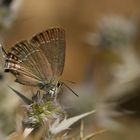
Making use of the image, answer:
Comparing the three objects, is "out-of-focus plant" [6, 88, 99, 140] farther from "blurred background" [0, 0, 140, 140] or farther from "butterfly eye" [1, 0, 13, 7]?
"butterfly eye" [1, 0, 13, 7]

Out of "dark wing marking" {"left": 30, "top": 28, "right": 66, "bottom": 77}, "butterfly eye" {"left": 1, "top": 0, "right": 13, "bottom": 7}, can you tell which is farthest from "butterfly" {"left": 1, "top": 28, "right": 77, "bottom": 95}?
"butterfly eye" {"left": 1, "top": 0, "right": 13, "bottom": 7}

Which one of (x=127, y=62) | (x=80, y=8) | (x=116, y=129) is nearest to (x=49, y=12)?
(x=80, y=8)

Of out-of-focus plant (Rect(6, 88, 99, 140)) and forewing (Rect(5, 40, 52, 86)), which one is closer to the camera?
out-of-focus plant (Rect(6, 88, 99, 140))

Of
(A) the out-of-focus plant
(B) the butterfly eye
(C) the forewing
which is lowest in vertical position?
(A) the out-of-focus plant

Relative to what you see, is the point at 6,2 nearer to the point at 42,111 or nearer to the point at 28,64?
the point at 28,64

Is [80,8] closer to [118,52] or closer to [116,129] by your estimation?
[118,52]

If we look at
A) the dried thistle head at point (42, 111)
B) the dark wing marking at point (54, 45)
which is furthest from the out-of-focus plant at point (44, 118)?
the dark wing marking at point (54, 45)
